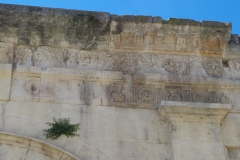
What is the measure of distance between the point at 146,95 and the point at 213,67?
1.22 metres

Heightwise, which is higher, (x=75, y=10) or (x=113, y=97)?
(x=75, y=10)

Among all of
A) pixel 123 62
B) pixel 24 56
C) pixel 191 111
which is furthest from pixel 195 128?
pixel 24 56

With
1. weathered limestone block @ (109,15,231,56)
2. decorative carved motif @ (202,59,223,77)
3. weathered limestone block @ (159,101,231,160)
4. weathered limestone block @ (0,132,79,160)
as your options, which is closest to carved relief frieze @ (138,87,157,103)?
weathered limestone block @ (159,101,231,160)

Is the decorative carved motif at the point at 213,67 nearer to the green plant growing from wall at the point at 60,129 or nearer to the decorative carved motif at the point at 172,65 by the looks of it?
the decorative carved motif at the point at 172,65

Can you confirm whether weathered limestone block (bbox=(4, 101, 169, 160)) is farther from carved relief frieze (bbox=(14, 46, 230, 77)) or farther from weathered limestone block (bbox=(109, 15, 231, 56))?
weathered limestone block (bbox=(109, 15, 231, 56))

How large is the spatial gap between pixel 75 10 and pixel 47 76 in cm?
112

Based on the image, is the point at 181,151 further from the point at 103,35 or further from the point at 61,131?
the point at 103,35

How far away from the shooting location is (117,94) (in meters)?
6.48

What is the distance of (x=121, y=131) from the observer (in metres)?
6.17

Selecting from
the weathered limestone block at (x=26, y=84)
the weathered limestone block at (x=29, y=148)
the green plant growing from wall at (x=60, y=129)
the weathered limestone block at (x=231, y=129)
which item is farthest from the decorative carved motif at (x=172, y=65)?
the weathered limestone block at (x=29, y=148)

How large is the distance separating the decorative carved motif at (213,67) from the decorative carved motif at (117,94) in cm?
140

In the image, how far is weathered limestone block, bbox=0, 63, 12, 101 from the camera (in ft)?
20.4

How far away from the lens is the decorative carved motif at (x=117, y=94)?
6438 millimetres

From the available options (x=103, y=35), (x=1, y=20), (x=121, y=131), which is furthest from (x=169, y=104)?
(x=1, y=20)
